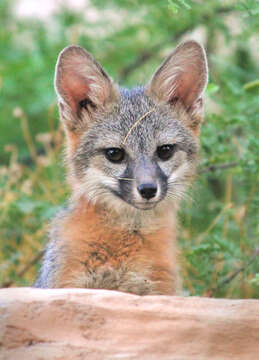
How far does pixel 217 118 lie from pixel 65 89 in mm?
1363

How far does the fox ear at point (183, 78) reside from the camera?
4973mm

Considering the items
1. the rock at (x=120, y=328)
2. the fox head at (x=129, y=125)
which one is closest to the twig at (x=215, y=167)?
the fox head at (x=129, y=125)

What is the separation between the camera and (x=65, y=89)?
16.2ft

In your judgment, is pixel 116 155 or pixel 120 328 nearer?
pixel 120 328

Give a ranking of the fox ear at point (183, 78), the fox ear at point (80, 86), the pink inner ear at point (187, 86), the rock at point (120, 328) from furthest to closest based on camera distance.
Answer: the pink inner ear at point (187, 86) → the fox ear at point (183, 78) → the fox ear at point (80, 86) → the rock at point (120, 328)

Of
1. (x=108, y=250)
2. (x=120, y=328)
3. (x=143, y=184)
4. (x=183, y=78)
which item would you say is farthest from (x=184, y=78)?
(x=120, y=328)

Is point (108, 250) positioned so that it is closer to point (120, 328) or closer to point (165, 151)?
point (165, 151)

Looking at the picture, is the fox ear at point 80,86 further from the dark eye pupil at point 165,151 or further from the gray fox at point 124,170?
the dark eye pupil at point 165,151

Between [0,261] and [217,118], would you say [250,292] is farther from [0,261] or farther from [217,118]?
[0,261]

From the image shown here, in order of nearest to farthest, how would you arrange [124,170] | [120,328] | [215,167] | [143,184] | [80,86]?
[120,328] < [143,184] < [124,170] < [80,86] < [215,167]

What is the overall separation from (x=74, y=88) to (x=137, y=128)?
645 millimetres

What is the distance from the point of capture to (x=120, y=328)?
3.32 m

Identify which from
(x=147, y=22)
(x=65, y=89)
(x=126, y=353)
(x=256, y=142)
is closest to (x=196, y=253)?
(x=256, y=142)

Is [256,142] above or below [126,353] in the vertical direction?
above
